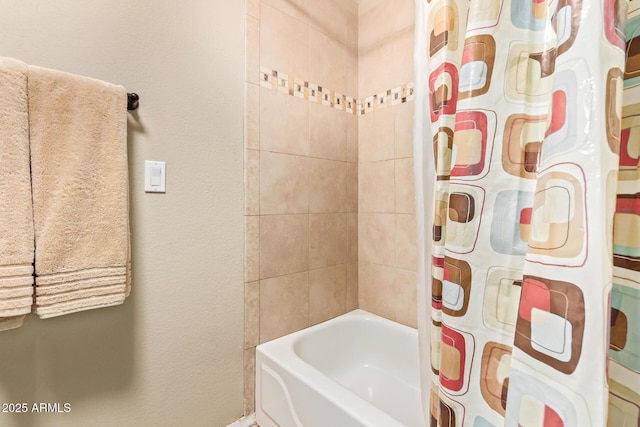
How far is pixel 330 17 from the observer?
5.49ft

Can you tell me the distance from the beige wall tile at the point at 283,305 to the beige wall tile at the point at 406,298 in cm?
52

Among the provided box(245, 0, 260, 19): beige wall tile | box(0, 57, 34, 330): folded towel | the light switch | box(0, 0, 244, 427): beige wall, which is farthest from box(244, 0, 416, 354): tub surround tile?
box(0, 57, 34, 330): folded towel

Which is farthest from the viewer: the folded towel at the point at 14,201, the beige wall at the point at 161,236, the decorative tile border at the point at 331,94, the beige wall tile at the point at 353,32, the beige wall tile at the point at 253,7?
the beige wall tile at the point at 353,32

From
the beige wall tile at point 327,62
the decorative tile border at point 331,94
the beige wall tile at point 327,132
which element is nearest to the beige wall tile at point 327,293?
the beige wall tile at point 327,132

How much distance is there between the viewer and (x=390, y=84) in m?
1.66

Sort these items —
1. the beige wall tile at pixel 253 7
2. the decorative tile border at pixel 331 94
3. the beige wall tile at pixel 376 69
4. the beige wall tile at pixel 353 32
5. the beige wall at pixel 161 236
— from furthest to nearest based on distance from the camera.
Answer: the beige wall tile at pixel 353 32 → the beige wall tile at pixel 376 69 → the decorative tile border at pixel 331 94 → the beige wall tile at pixel 253 7 → the beige wall at pixel 161 236

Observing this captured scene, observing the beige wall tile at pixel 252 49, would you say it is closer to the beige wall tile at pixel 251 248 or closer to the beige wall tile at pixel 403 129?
the beige wall tile at pixel 251 248

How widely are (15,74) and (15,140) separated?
0.59 feet

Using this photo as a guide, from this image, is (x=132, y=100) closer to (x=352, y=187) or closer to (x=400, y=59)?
(x=352, y=187)

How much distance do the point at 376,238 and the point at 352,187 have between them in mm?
349

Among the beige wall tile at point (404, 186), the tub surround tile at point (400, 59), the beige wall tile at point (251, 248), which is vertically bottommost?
the beige wall tile at point (251, 248)

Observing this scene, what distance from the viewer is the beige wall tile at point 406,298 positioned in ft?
5.18

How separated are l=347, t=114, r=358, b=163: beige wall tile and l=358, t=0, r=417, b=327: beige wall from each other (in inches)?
1.3

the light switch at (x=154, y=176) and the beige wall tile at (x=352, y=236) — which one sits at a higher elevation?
the light switch at (x=154, y=176)
